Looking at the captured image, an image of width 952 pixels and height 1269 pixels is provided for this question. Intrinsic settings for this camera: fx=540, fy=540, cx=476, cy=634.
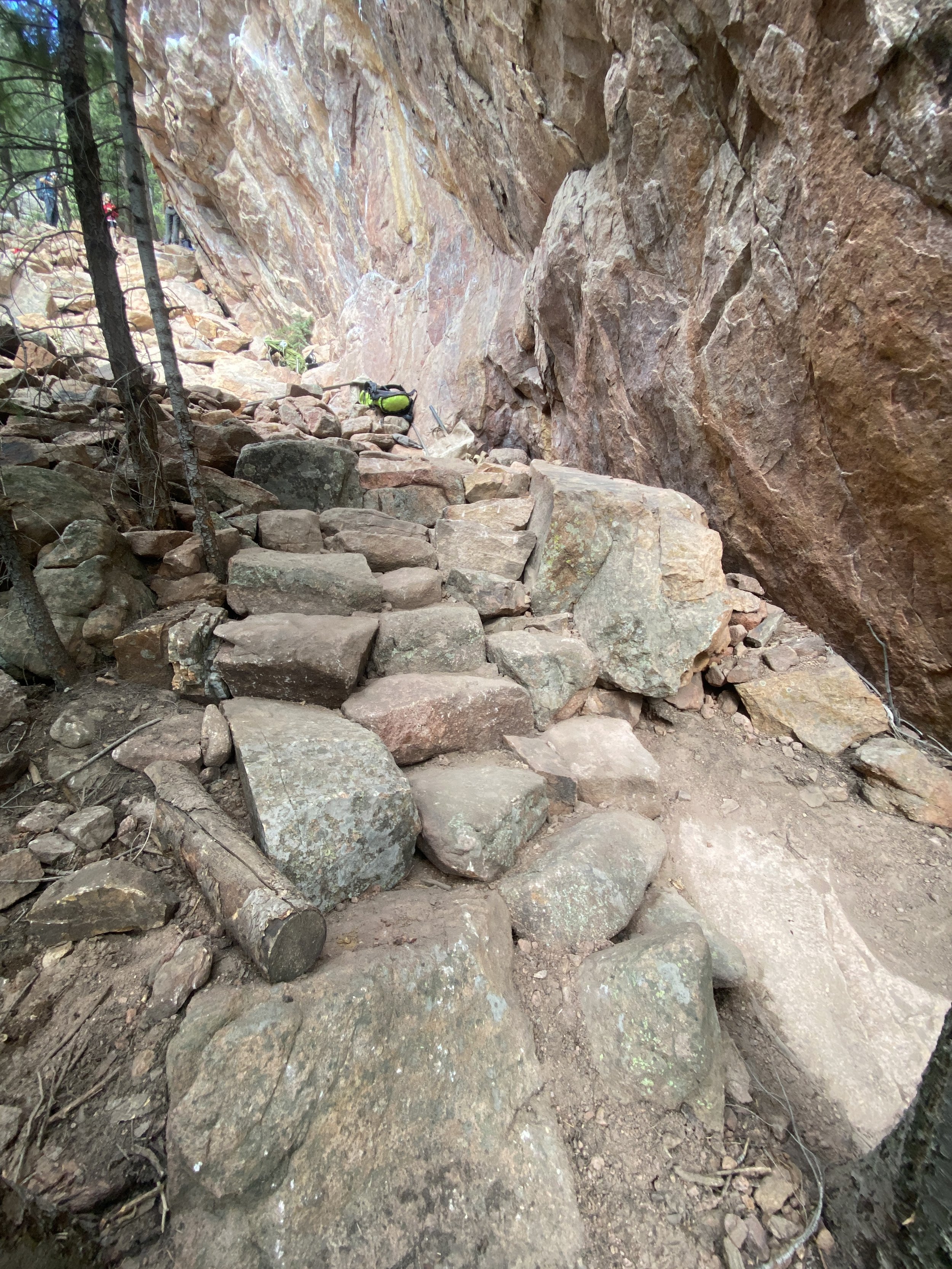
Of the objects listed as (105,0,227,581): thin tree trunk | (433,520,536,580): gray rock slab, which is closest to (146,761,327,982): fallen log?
(105,0,227,581): thin tree trunk

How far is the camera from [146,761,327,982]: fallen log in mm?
1791

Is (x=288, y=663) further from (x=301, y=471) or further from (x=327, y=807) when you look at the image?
(x=301, y=471)

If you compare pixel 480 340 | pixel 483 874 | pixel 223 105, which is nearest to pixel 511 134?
pixel 480 340

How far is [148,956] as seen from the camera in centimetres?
192

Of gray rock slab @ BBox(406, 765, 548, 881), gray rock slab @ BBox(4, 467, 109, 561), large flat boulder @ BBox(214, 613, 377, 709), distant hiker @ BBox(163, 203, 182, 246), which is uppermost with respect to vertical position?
distant hiker @ BBox(163, 203, 182, 246)

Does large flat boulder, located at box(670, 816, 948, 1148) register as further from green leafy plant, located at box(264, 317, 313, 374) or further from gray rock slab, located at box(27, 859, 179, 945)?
green leafy plant, located at box(264, 317, 313, 374)

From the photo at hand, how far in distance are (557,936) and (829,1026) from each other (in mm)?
1258

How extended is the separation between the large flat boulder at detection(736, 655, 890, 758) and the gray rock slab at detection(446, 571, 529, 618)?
1.81 metres

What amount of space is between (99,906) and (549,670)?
2.71m

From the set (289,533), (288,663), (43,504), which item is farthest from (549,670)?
(43,504)

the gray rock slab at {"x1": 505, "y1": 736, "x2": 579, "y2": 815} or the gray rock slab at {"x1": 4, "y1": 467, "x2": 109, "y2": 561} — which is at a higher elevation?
the gray rock slab at {"x1": 4, "y1": 467, "x2": 109, "y2": 561}

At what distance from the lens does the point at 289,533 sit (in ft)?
14.9

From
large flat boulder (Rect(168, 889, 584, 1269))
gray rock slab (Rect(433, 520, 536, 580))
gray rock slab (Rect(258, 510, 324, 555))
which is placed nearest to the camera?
large flat boulder (Rect(168, 889, 584, 1269))

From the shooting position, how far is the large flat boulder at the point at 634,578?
12.5 feet
